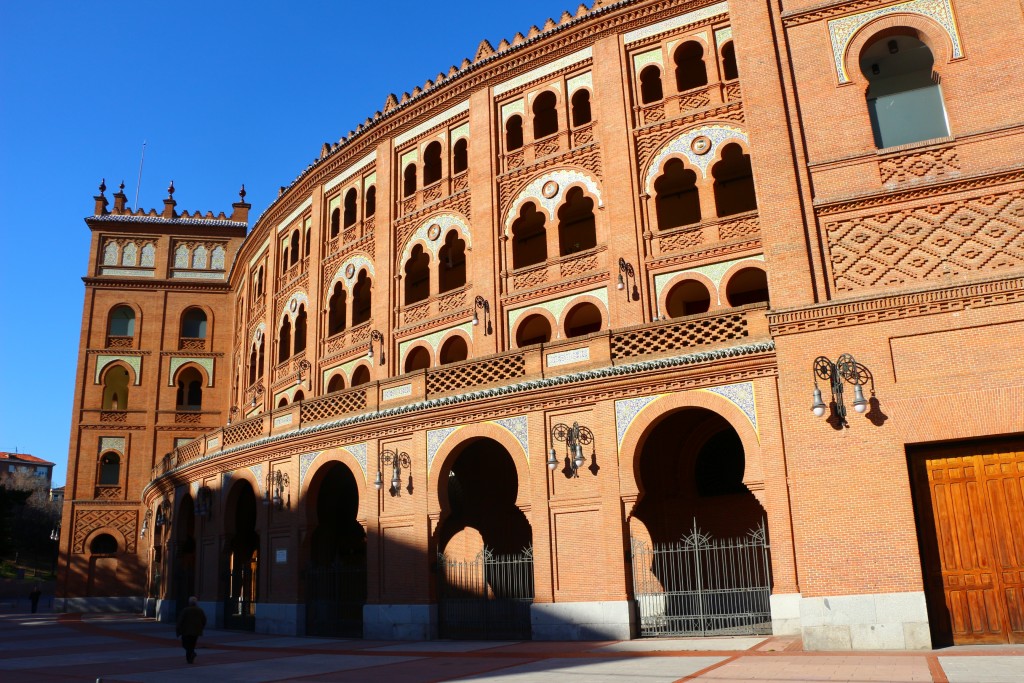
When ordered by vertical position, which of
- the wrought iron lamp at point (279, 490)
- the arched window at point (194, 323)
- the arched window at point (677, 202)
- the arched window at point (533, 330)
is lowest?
the wrought iron lamp at point (279, 490)

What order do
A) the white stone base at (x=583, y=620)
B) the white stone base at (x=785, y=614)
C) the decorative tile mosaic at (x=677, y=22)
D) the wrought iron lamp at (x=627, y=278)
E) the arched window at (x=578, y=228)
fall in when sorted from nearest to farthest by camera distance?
the white stone base at (x=785, y=614), the white stone base at (x=583, y=620), the wrought iron lamp at (x=627, y=278), the decorative tile mosaic at (x=677, y=22), the arched window at (x=578, y=228)

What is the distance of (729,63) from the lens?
22.4m

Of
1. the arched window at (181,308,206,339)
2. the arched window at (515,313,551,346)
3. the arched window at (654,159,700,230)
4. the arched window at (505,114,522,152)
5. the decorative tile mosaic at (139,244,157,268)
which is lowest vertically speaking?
the arched window at (515,313,551,346)

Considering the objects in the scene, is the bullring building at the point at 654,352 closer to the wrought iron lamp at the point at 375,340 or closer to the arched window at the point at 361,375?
the wrought iron lamp at the point at 375,340

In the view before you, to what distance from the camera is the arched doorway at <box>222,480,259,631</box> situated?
2473cm

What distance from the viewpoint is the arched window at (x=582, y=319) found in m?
23.0

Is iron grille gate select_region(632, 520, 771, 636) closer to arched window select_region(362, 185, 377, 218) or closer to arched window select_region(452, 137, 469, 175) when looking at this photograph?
arched window select_region(452, 137, 469, 175)

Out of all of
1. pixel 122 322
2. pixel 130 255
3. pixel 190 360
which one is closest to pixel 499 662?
pixel 190 360

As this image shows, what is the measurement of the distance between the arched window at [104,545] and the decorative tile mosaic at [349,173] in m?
21.8

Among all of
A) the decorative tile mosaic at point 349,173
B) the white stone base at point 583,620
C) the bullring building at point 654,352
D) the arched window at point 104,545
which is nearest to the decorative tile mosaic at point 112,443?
the arched window at point 104,545

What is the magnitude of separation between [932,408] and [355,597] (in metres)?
14.9

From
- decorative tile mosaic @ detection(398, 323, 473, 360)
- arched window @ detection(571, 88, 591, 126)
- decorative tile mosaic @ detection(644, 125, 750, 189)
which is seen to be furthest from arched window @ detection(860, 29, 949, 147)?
decorative tile mosaic @ detection(398, 323, 473, 360)

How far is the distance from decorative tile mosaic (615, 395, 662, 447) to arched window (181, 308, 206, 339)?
103 feet

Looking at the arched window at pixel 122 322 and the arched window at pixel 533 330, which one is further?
the arched window at pixel 122 322
